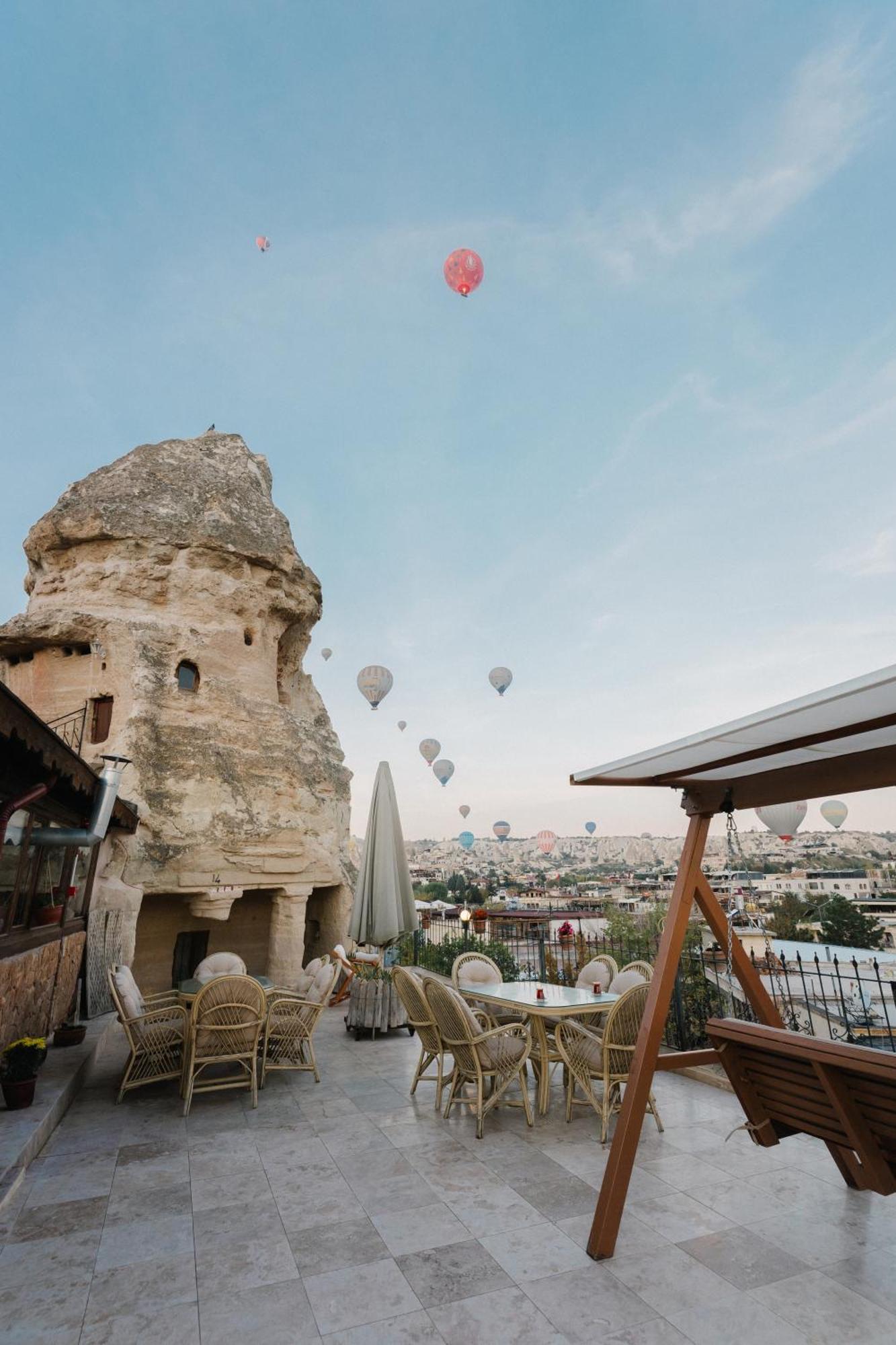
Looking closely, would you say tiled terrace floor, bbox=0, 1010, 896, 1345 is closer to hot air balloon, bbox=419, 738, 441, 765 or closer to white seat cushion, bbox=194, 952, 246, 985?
white seat cushion, bbox=194, 952, 246, 985

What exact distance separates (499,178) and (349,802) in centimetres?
1468

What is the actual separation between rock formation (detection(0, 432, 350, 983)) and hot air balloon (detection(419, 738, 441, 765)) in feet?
24.4

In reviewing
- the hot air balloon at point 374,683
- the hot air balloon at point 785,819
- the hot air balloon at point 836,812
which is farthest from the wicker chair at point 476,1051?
the hot air balloon at point 836,812

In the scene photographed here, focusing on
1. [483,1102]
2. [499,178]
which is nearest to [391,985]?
[483,1102]

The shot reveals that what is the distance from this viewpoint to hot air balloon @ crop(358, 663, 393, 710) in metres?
18.2

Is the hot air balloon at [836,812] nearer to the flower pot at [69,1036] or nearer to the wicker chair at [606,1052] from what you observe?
the wicker chair at [606,1052]

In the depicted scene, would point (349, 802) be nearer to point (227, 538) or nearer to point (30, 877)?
point (227, 538)

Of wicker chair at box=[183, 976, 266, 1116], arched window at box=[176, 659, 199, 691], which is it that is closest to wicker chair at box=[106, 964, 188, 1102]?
wicker chair at box=[183, 976, 266, 1116]

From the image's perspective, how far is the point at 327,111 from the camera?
12.2 m

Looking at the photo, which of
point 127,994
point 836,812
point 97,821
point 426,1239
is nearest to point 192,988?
point 127,994

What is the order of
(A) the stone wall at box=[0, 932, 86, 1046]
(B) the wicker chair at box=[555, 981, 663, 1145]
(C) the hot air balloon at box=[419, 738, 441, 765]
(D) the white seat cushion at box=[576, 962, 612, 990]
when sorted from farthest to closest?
(C) the hot air balloon at box=[419, 738, 441, 765], (D) the white seat cushion at box=[576, 962, 612, 990], (A) the stone wall at box=[0, 932, 86, 1046], (B) the wicker chair at box=[555, 981, 663, 1145]

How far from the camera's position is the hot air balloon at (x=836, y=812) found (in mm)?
26611

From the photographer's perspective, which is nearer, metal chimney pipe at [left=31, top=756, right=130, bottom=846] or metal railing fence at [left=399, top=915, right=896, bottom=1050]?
metal railing fence at [left=399, top=915, right=896, bottom=1050]

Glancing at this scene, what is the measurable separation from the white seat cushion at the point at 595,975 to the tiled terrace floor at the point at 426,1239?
4.86 feet
